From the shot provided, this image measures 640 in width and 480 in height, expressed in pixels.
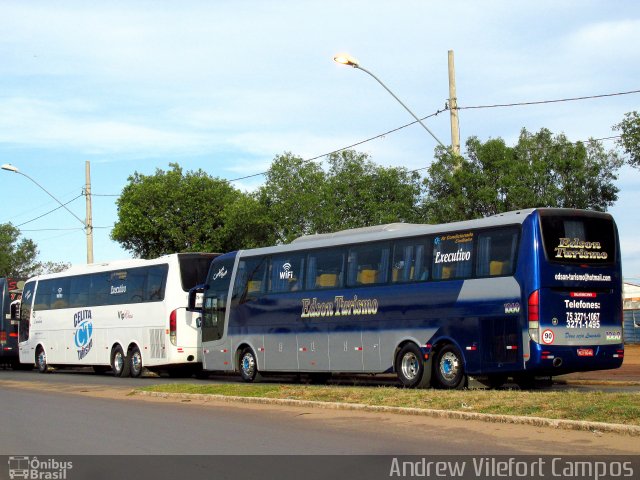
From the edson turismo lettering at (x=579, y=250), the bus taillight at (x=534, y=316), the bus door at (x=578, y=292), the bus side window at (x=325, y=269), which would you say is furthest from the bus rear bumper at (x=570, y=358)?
the bus side window at (x=325, y=269)

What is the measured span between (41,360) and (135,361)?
24.0 feet

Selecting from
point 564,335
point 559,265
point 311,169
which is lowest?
point 564,335

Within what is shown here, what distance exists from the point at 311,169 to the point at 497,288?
54.9ft

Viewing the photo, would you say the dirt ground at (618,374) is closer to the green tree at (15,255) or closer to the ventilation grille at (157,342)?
the ventilation grille at (157,342)

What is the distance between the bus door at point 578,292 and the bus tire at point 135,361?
15.3m

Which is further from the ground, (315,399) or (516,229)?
(516,229)

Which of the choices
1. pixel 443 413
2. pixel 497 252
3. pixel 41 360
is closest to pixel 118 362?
pixel 41 360

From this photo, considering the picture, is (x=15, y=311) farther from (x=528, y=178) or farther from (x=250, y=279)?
(x=528, y=178)

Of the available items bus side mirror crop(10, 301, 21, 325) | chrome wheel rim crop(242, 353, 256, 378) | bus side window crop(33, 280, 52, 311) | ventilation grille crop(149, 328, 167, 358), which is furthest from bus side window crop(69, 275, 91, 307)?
chrome wheel rim crop(242, 353, 256, 378)

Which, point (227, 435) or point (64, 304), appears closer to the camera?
point (227, 435)

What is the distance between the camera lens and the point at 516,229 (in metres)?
17.9
